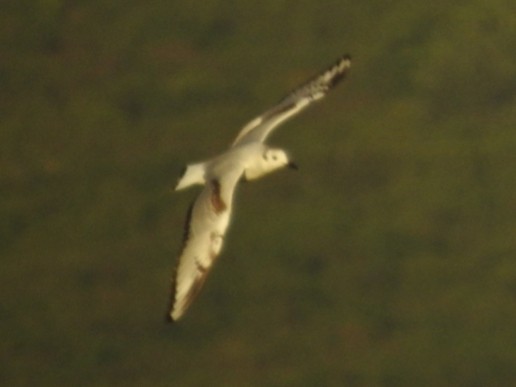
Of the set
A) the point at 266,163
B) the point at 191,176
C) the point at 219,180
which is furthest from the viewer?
the point at 266,163

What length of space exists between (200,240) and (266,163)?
1361 mm

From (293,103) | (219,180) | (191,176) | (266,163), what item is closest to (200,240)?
(219,180)

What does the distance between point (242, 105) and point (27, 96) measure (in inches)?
148

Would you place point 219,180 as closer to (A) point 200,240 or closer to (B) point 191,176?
(B) point 191,176

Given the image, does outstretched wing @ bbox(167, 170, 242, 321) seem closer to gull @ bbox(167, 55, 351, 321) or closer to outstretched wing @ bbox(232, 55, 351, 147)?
gull @ bbox(167, 55, 351, 321)

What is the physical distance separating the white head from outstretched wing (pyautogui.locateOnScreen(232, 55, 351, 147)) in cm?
37

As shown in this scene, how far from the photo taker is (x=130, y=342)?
1104 inches

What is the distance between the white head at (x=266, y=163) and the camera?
13034 mm

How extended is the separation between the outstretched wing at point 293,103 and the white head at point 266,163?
0.37 metres

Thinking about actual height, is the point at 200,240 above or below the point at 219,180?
below

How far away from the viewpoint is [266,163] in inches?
520

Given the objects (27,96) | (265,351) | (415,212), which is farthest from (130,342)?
(27,96)

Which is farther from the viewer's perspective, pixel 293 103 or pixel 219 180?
pixel 293 103

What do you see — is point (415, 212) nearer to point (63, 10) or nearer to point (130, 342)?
point (130, 342)
